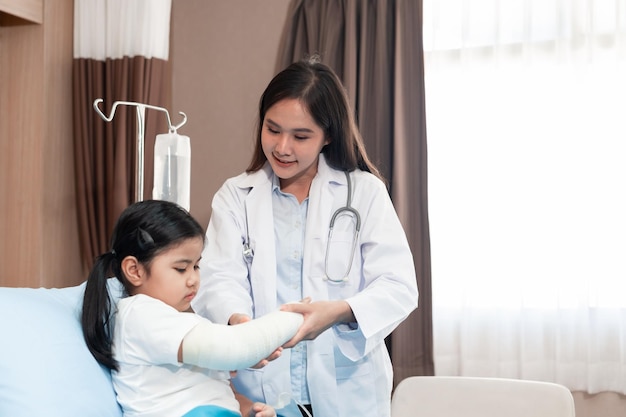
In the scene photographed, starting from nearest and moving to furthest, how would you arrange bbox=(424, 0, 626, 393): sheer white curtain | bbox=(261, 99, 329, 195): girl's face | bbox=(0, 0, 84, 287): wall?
bbox=(261, 99, 329, 195): girl's face < bbox=(424, 0, 626, 393): sheer white curtain < bbox=(0, 0, 84, 287): wall

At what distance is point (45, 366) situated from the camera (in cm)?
139

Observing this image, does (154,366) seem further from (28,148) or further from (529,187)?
(28,148)

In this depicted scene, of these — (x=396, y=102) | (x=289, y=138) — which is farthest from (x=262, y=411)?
(x=396, y=102)

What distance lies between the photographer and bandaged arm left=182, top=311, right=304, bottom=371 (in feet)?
4.64

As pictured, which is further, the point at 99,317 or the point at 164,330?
the point at 99,317

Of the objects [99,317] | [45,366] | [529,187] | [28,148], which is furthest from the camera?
[28,148]

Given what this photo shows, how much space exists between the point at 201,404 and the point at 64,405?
0.26 metres

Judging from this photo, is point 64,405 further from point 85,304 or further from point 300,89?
point 300,89

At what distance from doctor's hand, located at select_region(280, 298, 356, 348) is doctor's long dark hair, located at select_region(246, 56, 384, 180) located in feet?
1.43

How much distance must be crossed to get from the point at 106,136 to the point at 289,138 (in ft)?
7.12

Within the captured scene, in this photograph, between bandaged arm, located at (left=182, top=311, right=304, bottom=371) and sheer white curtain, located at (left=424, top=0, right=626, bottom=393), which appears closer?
bandaged arm, located at (left=182, top=311, right=304, bottom=371)

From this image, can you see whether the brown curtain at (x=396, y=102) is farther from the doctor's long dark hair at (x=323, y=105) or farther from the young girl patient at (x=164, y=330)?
the young girl patient at (x=164, y=330)

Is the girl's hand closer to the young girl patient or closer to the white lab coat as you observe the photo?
the young girl patient

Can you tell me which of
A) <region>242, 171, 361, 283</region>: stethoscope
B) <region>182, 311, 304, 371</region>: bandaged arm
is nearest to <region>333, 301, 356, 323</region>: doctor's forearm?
<region>242, 171, 361, 283</region>: stethoscope
